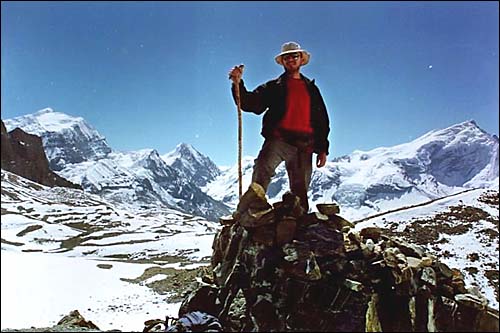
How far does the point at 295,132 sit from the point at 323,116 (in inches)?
22.1

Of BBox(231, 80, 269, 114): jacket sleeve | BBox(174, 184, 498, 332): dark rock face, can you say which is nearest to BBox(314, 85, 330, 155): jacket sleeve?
BBox(231, 80, 269, 114): jacket sleeve

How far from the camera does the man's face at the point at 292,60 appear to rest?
6.79 m

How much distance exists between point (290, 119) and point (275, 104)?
312 mm

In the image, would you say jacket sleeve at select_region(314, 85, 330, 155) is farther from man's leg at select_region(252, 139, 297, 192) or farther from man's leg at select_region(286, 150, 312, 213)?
man's leg at select_region(252, 139, 297, 192)

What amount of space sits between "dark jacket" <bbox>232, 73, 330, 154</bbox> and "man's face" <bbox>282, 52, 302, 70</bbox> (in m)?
0.17

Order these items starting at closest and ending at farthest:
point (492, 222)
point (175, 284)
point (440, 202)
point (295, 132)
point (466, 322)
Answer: point (466, 322), point (295, 132), point (492, 222), point (175, 284), point (440, 202)

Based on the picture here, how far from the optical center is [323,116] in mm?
6918

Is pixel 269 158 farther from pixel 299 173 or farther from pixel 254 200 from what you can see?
pixel 254 200

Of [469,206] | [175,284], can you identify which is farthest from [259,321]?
[469,206]

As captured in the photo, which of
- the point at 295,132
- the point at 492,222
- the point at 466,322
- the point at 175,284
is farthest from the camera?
the point at 175,284

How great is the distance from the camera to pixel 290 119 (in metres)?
6.66

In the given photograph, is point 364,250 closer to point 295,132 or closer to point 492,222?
point 295,132

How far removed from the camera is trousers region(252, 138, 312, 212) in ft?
22.5

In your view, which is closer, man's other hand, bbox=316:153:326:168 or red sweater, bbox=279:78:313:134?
red sweater, bbox=279:78:313:134
